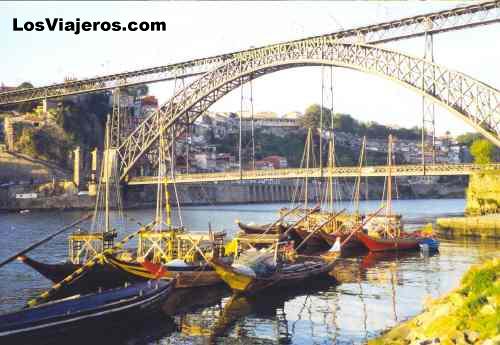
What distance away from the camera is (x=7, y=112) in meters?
114

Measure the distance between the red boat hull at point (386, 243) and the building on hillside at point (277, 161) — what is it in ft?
308

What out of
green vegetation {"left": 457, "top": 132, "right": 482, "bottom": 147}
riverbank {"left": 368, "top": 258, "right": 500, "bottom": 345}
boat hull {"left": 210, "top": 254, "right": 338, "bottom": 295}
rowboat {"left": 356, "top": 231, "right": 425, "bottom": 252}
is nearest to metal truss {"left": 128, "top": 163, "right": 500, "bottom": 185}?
rowboat {"left": 356, "top": 231, "right": 425, "bottom": 252}

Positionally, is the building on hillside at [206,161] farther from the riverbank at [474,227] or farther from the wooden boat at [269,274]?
the wooden boat at [269,274]

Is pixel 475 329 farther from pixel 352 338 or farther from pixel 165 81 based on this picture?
pixel 165 81

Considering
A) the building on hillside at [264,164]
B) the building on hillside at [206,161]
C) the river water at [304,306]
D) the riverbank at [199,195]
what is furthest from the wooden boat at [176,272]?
the building on hillside at [264,164]

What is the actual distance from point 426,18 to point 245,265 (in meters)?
35.4

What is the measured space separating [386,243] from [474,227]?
1359 cm

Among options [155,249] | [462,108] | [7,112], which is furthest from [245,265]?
[7,112]

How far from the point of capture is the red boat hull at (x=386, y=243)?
41.5m

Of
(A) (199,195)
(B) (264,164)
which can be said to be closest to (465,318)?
(A) (199,195)

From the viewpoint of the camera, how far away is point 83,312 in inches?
779

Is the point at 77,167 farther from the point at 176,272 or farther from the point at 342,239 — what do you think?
the point at 176,272

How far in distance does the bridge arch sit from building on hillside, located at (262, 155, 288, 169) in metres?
48.8

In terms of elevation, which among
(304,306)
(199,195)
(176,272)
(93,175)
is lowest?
(304,306)
